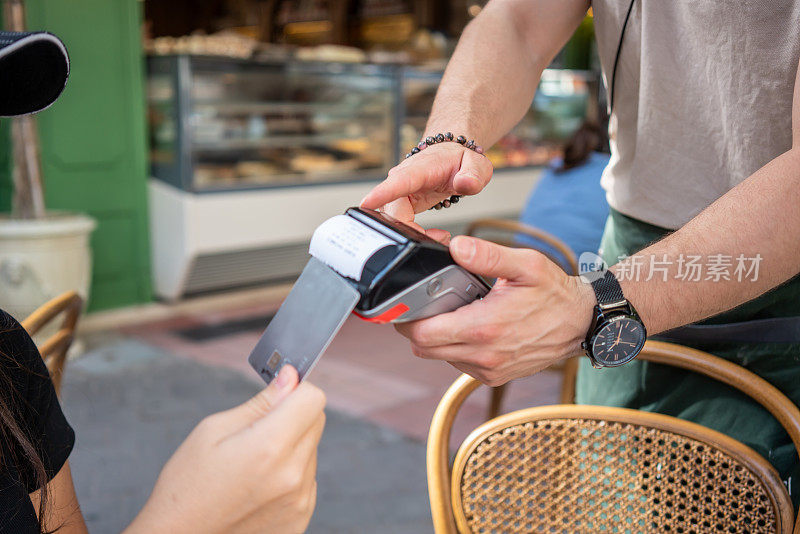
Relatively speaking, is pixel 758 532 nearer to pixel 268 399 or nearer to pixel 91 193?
pixel 268 399

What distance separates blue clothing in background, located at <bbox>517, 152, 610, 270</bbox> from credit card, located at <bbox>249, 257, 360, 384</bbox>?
1.80 meters

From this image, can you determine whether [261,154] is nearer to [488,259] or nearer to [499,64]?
[499,64]

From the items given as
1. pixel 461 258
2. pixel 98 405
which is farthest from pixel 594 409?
pixel 98 405

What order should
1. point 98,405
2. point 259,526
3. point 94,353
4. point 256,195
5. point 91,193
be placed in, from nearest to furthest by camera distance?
point 259,526
point 98,405
point 94,353
point 91,193
point 256,195

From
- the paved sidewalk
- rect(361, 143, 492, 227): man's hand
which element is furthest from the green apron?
the paved sidewalk

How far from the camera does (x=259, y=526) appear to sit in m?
0.63

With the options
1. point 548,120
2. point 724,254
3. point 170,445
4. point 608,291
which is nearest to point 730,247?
point 724,254

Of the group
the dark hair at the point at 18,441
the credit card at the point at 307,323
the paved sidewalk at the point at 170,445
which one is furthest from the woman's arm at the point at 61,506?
the paved sidewalk at the point at 170,445

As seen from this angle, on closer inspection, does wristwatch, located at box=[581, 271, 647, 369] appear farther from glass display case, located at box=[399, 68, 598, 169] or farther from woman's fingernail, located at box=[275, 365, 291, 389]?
glass display case, located at box=[399, 68, 598, 169]

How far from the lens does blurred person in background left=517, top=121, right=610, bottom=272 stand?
256 centimetres

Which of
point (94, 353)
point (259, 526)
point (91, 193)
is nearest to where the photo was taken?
point (259, 526)

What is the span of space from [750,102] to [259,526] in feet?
2.86

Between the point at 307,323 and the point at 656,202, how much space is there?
2.31 ft

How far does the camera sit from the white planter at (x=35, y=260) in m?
3.40
